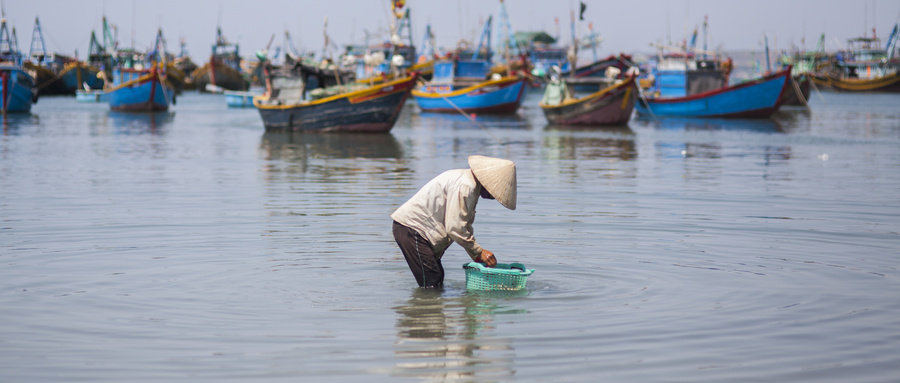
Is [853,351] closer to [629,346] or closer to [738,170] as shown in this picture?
[629,346]

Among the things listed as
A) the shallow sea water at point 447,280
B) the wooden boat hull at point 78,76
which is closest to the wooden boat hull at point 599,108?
the shallow sea water at point 447,280

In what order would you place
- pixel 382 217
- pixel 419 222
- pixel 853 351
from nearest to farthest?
pixel 853 351
pixel 419 222
pixel 382 217

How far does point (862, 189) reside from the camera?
43.8 feet

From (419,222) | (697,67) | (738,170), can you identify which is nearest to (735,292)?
(419,222)

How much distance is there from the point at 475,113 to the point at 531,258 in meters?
33.9

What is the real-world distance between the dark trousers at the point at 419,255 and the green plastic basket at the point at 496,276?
0.23m

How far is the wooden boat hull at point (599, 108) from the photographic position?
3164cm

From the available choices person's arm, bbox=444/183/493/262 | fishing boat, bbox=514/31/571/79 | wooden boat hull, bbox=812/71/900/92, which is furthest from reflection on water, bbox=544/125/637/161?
fishing boat, bbox=514/31/571/79

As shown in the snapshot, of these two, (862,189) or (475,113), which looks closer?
(862,189)

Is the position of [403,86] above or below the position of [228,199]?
above

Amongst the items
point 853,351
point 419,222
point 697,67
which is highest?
point 697,67

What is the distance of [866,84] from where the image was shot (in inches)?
2970

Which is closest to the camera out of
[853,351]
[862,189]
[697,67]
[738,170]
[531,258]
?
[853,351]

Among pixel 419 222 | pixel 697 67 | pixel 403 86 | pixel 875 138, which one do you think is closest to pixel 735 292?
pixel 419 222
